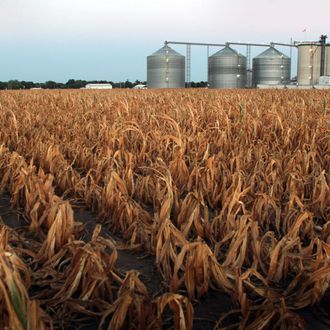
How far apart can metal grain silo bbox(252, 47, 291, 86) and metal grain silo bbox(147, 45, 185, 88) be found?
6618 millimetres

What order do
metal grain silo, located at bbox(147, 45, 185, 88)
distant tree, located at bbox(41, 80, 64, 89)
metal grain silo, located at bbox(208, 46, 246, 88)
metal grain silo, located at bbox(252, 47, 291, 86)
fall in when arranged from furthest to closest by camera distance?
distant tree, located at bbox(41, 80, 64, 89), metal grain silo, located at bbox(252, 47, 291, 86), metal grain silo, located at bbox(208, 46, 246, 88), metal grain silo, located at bbox(147, 45, 185, 88)

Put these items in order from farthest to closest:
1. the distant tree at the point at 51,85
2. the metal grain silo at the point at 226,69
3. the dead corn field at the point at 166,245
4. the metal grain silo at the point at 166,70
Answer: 1. the distant tree at the point at 51,85
2. the metal grain silo at the point at 226,69
3. the metal grain silo at the point at 166,70
4. the dead corn field at the point at 166,245

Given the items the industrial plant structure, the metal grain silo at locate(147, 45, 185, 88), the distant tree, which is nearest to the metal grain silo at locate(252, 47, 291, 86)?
the industrial plant structure

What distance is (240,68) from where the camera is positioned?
133 ft

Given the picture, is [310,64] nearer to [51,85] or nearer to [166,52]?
[166,52]

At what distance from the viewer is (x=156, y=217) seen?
7.15 ft

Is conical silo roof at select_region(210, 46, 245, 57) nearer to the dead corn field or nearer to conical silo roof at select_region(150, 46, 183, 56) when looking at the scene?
conical silo roof at select_region(150, 46, 183, 56)

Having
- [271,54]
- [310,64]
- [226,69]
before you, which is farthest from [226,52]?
[310,64]

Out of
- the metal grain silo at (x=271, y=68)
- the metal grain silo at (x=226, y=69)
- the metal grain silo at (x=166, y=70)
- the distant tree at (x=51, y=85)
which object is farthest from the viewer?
the distant tree at (x=51, y=85)

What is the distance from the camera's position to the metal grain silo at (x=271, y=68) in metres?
40.4

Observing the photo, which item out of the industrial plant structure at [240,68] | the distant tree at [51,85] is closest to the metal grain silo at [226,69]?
the industrial plant structure at [240,68]

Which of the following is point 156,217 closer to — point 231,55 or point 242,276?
point 242,276

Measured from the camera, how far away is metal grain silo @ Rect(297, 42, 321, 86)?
1566 inches

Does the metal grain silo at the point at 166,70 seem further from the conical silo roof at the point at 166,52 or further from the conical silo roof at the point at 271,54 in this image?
the conical silo roof at the point at 271,54
